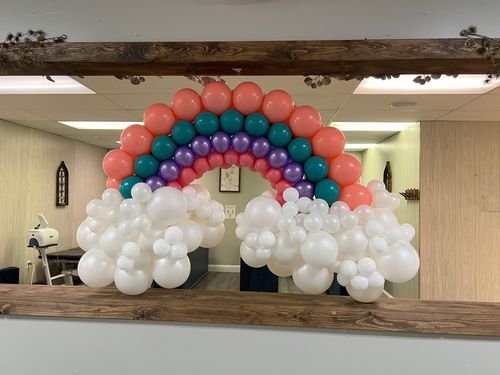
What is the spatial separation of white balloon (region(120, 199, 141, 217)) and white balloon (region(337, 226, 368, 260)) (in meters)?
0.83

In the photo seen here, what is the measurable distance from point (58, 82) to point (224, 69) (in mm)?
1833

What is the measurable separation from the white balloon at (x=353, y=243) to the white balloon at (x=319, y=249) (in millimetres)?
47

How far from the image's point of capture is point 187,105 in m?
1.51

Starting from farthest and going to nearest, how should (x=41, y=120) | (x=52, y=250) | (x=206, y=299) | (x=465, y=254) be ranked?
(x=52, y=250)
(x=41, y=120)
(x=465, y=254)
(x=206, y=299)

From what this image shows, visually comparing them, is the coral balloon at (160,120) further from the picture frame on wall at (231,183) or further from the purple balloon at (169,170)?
the picture frame on wall at (231,183)

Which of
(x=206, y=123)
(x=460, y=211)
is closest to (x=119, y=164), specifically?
(x=206, y=123)

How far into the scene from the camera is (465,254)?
3758mm

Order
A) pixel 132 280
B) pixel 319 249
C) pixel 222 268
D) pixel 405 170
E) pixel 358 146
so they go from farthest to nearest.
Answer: pixel 222 268 < pixel 358 146 < pixel 405 170 < pixel 132 280 < pixel 319 249

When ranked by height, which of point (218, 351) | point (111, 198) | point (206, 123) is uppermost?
point (206, 123)

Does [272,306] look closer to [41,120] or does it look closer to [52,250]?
[41,120]

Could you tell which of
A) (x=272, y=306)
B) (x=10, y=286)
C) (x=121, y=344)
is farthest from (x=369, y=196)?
(x=10, y=286)

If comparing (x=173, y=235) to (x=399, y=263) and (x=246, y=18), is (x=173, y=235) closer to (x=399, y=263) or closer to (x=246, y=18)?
(x=399, y=263)

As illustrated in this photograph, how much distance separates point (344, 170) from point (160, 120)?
32.2 inches

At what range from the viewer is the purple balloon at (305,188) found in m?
1.47
